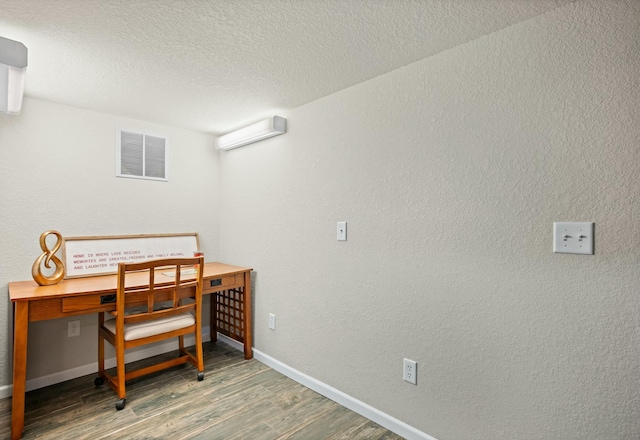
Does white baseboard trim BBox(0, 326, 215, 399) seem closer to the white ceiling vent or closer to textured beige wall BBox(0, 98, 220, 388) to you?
textured beige wall BBox(0, 98, 220, 388)

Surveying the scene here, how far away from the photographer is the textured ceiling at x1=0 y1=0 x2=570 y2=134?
1370 millimetres

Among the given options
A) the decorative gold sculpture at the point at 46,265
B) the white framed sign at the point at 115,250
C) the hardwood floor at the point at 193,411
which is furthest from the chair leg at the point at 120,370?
the white framed sign at the point at 115,250

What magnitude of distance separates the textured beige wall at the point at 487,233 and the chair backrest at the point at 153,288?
2.67ft

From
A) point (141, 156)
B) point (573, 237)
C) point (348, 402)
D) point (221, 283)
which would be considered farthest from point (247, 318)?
point (573, 237)

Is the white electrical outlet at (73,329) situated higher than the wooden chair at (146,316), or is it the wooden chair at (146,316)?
the wooden chair at (146,316)

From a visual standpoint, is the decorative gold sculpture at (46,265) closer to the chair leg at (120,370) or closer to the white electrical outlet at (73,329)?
the white electrical outlet at (73,329)

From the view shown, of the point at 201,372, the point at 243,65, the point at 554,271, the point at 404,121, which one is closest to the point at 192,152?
the point at 243,65

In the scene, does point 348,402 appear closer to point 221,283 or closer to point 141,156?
point 221,283

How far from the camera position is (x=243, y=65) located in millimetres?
1867

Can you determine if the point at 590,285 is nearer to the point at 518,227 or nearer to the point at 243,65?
the point at 518,227

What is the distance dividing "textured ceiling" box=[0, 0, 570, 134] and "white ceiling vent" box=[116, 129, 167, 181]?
48 centimetres

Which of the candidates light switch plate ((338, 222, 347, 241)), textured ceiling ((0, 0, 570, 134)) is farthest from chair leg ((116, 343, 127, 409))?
textured ceiling ((0, 0, 570, 134))

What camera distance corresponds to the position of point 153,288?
2.19 meters

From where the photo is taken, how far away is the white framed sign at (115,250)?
8.25 ft
